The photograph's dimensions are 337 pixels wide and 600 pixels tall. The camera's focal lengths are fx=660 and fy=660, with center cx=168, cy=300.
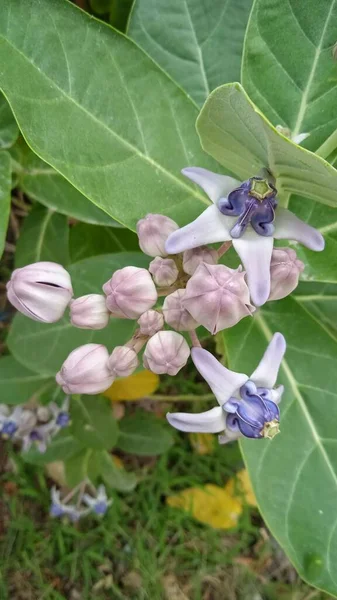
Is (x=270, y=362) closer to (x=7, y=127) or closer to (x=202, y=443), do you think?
(x=7, y=127)

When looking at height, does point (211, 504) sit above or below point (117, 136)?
below

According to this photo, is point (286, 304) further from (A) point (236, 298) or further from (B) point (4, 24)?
(B) point (4, 24)

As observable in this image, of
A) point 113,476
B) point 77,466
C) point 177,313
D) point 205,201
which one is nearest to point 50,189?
point 205,201

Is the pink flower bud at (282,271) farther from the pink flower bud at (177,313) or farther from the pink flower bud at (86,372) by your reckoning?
the pink flower bud at (86,372)

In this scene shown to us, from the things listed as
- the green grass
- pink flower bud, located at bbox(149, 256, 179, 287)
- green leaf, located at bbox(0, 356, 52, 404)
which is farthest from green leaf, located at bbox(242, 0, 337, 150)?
the green grass

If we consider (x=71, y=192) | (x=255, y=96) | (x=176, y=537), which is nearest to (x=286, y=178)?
(x=255, y=96)
